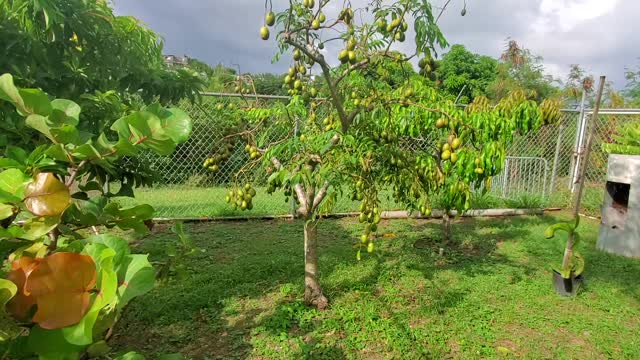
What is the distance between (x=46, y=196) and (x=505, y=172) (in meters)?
7.70

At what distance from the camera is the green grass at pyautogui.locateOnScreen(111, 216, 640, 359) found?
2568 mm

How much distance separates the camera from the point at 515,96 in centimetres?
390

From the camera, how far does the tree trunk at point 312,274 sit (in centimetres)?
298

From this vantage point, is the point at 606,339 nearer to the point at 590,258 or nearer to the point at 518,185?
the point at 590,258

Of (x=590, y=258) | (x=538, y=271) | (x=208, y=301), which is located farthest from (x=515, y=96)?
(x=208, y=301)

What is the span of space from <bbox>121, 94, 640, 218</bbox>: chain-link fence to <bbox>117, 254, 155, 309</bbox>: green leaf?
482 centimetres

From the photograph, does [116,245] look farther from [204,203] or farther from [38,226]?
[204,203]

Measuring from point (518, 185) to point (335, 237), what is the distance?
13.6 feet

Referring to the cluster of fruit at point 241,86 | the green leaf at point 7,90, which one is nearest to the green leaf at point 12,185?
the green leaf at point 7,90

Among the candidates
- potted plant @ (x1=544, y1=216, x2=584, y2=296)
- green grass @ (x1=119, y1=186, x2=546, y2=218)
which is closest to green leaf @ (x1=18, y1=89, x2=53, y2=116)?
potted plant @ (x1=544, y1=216, x2=584, y2=296)

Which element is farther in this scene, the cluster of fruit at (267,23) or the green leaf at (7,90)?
the cluster of fruit at (267,23)

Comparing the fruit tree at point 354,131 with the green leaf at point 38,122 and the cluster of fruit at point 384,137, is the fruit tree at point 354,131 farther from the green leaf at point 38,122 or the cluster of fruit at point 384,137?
the green leaf at point 38,122

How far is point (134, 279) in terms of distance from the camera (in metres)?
0.55

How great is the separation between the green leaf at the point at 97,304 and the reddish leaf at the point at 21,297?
0.07 metres
